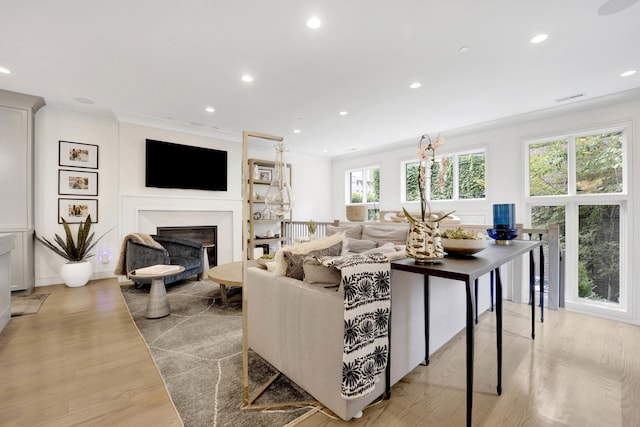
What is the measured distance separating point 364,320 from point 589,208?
159 inches

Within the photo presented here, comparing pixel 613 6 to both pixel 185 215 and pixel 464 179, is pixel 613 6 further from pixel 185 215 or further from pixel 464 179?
pixel 185 215

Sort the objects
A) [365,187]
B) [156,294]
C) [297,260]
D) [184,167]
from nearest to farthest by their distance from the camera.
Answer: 1. [297,260]
2. [156,294]
3. [184,167]
4. [365,187]

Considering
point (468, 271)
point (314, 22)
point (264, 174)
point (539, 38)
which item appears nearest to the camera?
point (468, 271)

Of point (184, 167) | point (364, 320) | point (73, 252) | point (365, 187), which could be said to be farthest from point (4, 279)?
point (365, 187)

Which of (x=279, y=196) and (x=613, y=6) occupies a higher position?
(x=613, y=6)

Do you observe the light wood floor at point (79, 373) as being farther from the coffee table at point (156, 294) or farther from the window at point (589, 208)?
the window at point (589, 208)

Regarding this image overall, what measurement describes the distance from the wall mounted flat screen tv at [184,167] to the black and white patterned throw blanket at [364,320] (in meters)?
4.15

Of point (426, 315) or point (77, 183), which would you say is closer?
point (426, 315)

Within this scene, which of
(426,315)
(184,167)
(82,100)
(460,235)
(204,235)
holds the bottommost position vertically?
(426,315)

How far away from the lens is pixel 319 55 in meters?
2.50

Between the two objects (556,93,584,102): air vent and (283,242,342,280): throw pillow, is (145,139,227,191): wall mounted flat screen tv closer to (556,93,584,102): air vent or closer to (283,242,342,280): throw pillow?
(283,242,342,280): throw pillow

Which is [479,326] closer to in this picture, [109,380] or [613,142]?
[613,142]

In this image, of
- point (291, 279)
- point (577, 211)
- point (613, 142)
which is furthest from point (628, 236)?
point (291, 279)

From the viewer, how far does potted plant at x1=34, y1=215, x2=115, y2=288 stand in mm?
3803
